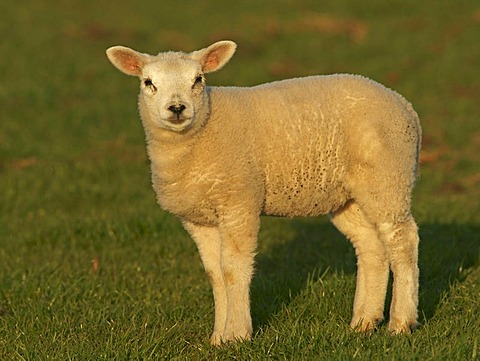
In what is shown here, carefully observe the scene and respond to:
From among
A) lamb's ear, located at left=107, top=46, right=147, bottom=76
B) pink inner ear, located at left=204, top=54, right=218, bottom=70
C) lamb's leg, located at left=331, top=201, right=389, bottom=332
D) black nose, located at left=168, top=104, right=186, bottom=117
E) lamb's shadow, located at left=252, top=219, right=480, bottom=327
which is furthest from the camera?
lamb's shadow, located at left=252, top=219, right=480, bottom=327

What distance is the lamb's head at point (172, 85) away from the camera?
20.1 ft

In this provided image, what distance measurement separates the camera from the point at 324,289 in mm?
7195

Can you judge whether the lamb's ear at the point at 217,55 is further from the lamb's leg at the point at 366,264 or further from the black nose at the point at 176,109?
the lamb's leg at the point at 366,264

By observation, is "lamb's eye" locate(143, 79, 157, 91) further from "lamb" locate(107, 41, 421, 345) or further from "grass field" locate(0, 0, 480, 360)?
"grass field" locate(0, 0, 480, 360)

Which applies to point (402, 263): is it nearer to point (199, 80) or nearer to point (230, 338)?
point (230, 338)

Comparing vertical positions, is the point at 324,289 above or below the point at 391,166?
below

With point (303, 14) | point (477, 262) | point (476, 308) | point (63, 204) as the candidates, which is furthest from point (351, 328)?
point (303, 14)

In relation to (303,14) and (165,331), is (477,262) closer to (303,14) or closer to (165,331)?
(165,331)

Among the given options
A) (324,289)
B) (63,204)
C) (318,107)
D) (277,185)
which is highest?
(318,107)

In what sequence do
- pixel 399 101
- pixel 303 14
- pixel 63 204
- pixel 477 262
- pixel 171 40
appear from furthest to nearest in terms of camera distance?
pixel 303 14 → pixel 171 40 → pixel 63 204 → pixel 477 262 → pixel 399 101

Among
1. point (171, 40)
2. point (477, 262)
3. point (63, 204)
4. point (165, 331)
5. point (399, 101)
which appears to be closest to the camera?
point (165, 331)

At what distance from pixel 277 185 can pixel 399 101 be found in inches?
46.4

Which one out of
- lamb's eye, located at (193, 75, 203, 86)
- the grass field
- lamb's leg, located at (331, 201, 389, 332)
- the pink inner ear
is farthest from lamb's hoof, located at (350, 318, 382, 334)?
the pink inner ear

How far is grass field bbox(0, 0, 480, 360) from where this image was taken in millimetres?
6348
